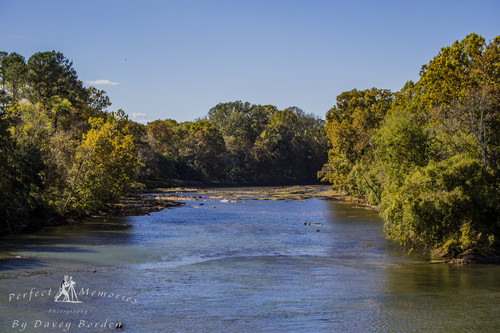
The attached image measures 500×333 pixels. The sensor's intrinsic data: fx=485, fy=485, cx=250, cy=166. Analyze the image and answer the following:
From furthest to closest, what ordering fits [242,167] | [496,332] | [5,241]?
[242,167] → [5,241] → [496,332]

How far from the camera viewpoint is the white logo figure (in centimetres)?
1966

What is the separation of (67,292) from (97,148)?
105ft

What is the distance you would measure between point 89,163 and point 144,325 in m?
34.9

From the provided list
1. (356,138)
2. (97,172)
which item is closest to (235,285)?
(97,172)

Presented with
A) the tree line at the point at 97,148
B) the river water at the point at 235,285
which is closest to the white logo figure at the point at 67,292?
the river water at the point at 235,285

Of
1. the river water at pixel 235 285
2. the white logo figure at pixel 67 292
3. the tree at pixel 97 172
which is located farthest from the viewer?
the tree at pixel 97 172

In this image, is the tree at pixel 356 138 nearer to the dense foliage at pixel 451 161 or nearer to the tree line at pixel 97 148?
the dense foliage at pixel 451 161

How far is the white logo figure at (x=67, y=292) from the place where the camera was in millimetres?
19659

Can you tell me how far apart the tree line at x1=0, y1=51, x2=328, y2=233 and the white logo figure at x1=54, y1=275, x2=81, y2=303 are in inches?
649

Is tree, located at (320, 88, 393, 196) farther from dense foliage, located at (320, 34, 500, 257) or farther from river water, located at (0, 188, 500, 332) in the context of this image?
river water, located at (0, 188, 500, 332)

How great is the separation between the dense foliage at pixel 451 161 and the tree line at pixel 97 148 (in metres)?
28.0

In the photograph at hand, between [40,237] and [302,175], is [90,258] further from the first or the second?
[302,175]

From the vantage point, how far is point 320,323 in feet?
56.6

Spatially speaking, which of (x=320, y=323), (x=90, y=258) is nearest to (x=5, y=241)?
(x=90, y=258)
